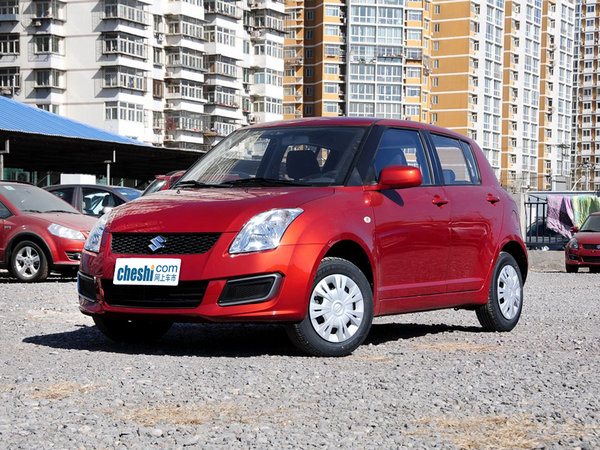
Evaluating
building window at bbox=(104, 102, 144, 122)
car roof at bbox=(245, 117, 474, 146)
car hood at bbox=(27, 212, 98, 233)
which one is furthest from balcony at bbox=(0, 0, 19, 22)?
car roof at bbox=(245, 117, 474, 146)

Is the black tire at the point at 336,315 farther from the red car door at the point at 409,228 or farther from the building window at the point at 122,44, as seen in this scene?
the building window at the point at 122,44

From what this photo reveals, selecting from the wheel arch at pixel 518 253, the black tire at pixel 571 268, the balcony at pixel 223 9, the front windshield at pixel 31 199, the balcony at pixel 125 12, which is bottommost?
the black tire at pixel 571 268

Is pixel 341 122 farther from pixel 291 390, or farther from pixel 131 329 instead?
pixel 291 390

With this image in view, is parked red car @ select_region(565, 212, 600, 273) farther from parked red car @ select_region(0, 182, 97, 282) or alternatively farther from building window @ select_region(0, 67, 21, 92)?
building window @ select_region(0, 67, 21, 92)

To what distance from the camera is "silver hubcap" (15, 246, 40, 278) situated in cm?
1647

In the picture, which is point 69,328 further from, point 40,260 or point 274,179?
point 40,260

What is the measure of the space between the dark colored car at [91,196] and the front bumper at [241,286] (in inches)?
514

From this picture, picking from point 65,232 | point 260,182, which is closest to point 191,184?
point 260,182

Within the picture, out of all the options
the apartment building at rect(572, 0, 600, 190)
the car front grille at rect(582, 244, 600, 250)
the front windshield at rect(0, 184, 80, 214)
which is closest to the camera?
the front windshield at rect(0, 184, 80, 214)

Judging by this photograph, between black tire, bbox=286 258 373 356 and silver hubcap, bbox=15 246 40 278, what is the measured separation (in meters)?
9.79

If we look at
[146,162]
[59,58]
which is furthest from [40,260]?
[59,58]

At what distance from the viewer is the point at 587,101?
556ft

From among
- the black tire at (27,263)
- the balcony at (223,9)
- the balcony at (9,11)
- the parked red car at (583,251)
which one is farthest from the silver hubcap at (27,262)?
the balcony at (223,9)

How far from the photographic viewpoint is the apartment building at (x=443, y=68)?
407 feet
